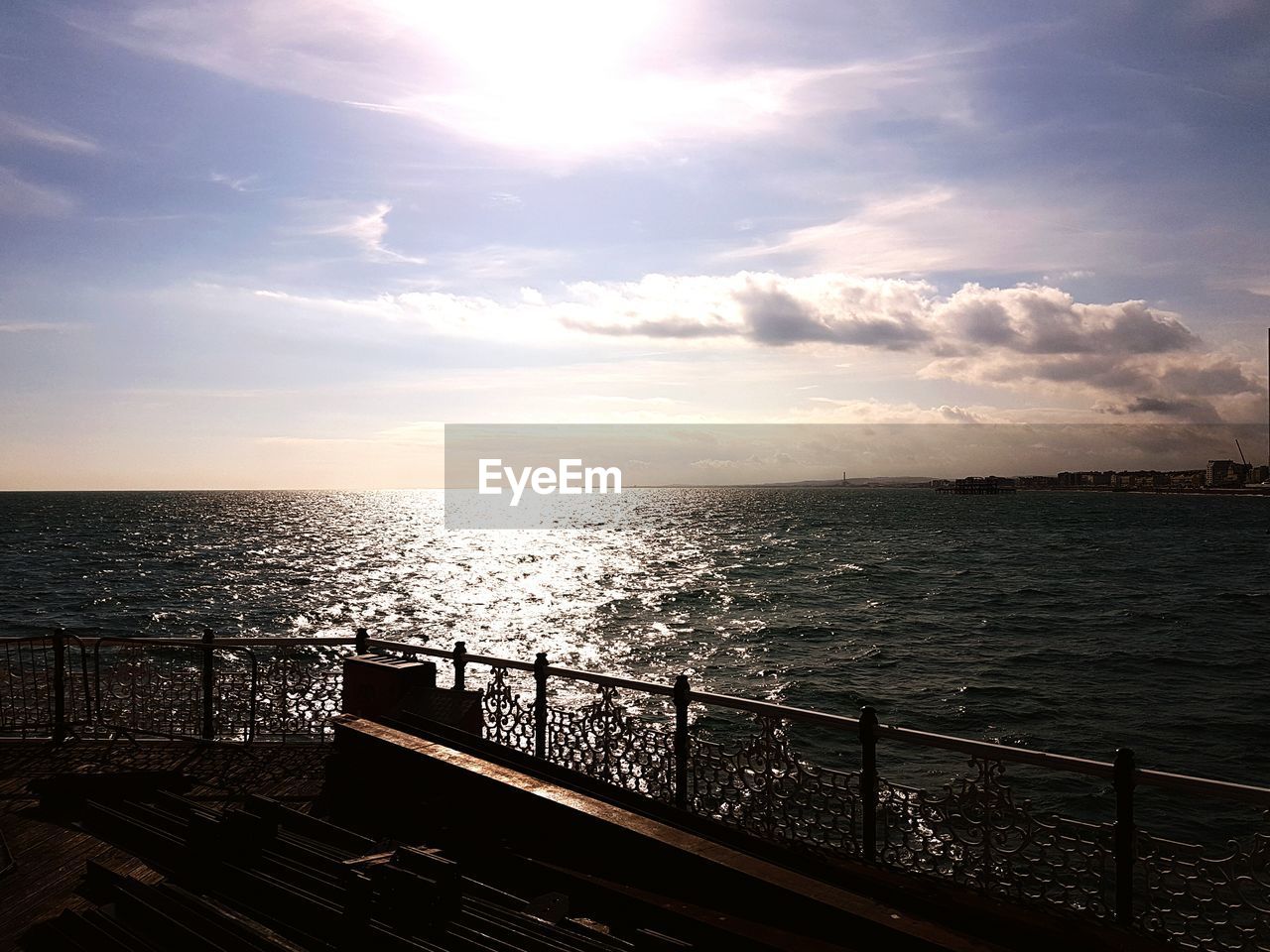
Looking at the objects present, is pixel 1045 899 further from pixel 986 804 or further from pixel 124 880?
pixel 124 880

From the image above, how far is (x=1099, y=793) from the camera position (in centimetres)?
1945

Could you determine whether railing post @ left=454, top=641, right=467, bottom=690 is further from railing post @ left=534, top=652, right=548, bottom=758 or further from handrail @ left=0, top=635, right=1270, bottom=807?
railing post @ left=534, top=652, right=548, bottom=758

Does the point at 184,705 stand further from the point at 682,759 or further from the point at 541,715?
the point at 682,759

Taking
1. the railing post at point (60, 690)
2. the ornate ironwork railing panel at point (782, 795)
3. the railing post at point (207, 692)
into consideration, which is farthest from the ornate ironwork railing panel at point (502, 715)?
the railing post at point (60, 690)

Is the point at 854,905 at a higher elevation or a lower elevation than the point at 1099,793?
higher

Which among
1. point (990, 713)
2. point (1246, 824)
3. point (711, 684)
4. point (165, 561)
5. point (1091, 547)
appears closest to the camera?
point (1246, 824)

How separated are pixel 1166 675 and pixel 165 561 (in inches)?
3187

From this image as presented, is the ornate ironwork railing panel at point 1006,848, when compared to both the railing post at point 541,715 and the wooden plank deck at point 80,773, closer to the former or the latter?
the railing post at point 541,715

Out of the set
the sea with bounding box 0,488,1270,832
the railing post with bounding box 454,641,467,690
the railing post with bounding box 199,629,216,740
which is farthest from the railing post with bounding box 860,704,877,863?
the sea with bounding box 0,488,1270,832

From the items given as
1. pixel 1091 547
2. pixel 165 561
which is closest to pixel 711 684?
pixel 165 561

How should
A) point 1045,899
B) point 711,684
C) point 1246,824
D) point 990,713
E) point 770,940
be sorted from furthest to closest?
point 711,684, point 990,713, point 1246,824, point 1045,899, point 770,940

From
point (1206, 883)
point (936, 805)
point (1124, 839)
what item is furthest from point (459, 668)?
point (1206, 883)

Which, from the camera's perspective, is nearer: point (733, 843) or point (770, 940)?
point (770, 940)

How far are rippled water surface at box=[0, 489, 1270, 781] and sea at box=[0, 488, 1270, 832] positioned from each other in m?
0.18
